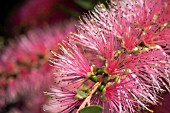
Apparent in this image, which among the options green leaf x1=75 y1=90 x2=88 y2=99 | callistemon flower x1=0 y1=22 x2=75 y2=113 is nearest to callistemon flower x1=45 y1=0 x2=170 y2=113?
green leaf x1=75 y1=90 x2=88 y2=99

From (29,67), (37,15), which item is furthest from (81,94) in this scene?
(37,15)

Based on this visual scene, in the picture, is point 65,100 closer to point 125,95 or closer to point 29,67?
point 125,95

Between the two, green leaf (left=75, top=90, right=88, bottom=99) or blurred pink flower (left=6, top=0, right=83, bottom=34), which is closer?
green leaf (left=75, top=90, right=88, bottom=99)

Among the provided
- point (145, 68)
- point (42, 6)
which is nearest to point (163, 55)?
point (145, 68)

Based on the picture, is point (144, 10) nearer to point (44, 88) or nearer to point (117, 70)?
point (117, 70)

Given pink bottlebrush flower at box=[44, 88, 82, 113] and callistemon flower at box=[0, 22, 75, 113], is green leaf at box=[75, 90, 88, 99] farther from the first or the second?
callistemon flower at box=[0, 22, 75, 113]

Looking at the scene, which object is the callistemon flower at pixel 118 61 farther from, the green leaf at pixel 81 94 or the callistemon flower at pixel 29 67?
the callistemon flower at pixel 29 67
